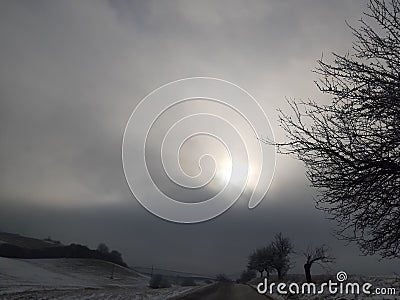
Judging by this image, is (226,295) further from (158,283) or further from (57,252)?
(57,252)

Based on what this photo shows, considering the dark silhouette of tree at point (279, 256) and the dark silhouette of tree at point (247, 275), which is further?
the dark silhouette of tree at point (247, 275)

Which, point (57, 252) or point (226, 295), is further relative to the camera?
point (57, 252)

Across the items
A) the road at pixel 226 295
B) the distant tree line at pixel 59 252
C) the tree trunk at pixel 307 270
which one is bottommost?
the road at pixel 226 295

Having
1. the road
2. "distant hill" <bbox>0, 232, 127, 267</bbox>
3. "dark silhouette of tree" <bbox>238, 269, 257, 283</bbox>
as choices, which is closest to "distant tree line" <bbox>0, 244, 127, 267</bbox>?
"distant hill" <bbox>0, 232, 127, 267</bbox>

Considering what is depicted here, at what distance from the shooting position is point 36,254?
478 ft

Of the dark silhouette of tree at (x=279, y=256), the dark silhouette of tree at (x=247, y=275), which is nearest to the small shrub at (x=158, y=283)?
→ the dark silhouette of tree at (x=279, y=256)

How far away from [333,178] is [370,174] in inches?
31.8

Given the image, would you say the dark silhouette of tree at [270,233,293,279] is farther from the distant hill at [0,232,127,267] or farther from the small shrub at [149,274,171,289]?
the distant hill at [0,232,127,267]

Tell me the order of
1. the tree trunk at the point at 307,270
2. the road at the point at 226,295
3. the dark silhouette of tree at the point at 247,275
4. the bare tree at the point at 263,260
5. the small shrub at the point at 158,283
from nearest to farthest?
the road at the point at 226,295, the tree trunk at the point at 307,270, the small shrub at the point at 158,283, the bare tree at the point at 263,260, the dark silhouette of tree at the point at 247,275

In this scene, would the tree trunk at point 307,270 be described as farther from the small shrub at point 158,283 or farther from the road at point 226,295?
the small shrub at point 158,283

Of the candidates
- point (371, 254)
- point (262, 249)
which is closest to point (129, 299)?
point (371, 254)

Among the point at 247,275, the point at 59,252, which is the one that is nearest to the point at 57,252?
the point at 59,252

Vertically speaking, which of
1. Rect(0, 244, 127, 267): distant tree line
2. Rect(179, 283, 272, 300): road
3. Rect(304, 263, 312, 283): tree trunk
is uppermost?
Rect(0, 244, 127, 267): distant tree line

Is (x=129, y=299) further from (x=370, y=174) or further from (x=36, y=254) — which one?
(x=36, y=254)
